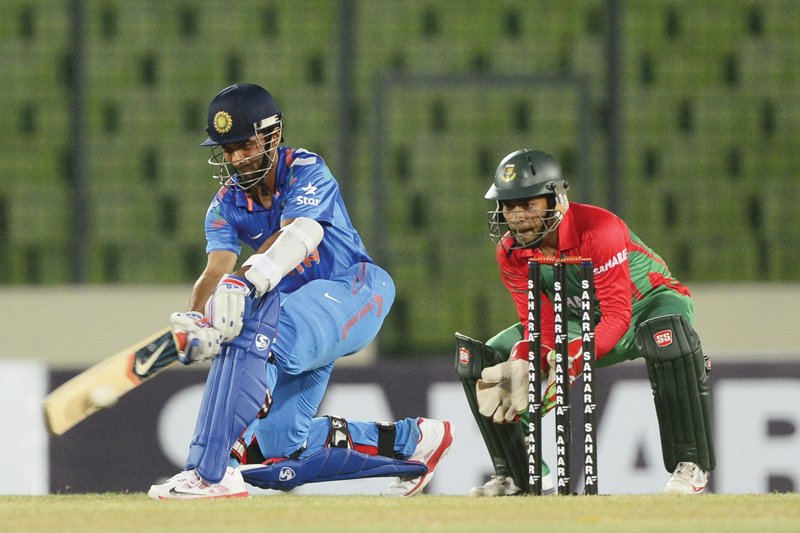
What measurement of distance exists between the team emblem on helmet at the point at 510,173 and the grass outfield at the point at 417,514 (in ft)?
3.37

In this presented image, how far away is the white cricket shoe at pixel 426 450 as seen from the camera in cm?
528

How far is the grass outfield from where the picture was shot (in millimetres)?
3795

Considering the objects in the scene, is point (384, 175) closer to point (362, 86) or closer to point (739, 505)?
point (362, 86)

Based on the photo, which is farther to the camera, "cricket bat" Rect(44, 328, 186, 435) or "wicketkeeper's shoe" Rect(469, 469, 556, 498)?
"wicketkeeper's shoe" Rect(469, 469, 556, 498)

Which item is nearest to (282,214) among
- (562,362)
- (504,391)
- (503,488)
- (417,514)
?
(504,391)

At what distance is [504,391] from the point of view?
486cm

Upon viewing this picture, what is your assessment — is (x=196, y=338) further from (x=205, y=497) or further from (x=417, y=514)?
(x=417, y=514)

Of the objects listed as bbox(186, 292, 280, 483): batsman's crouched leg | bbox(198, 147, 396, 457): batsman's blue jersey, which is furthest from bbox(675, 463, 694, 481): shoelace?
bbox(186, 292, 280, 483): batsman's crouched leg

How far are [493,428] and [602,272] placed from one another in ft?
2.16

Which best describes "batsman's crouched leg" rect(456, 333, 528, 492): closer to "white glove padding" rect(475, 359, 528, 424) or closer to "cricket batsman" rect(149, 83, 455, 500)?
"white glove padding" rect(475, 359, 528, 424)

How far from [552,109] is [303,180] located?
3.52 metres

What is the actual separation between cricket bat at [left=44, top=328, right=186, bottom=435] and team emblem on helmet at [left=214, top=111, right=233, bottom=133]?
29.4 inches

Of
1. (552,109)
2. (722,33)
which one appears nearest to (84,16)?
(552,109)

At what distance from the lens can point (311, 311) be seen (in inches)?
189
